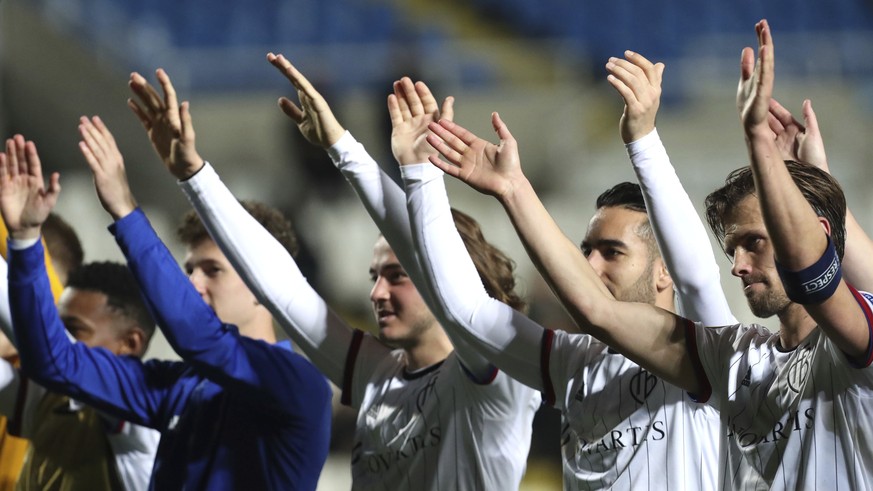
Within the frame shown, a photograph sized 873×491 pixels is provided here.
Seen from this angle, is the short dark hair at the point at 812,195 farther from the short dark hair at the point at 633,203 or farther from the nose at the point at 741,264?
the short dark hair at the point at 633,203

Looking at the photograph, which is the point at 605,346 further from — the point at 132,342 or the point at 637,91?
the point at 132,342

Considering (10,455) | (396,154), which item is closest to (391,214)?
(396,154)

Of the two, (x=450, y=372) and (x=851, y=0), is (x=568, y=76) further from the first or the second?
(x=450, y=372)

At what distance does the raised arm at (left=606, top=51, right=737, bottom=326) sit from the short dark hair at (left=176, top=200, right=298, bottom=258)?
4.31ft

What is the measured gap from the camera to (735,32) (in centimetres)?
885

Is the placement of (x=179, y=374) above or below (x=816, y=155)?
below

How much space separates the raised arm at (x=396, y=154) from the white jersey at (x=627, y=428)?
0.90 ft

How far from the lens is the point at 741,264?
215cm

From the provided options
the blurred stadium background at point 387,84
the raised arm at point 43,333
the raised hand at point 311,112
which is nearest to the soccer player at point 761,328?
the raised hand at point 311,112

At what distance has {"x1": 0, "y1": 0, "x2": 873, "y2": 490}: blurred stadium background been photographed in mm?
7770

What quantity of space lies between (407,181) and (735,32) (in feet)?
22.1

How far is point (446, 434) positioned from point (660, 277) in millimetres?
625

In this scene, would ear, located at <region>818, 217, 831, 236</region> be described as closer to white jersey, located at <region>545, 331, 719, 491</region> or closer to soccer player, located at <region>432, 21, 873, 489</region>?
soccer player, located at <region>432, 21, 873, 489</region>

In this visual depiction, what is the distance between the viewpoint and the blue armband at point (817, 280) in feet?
6.14
